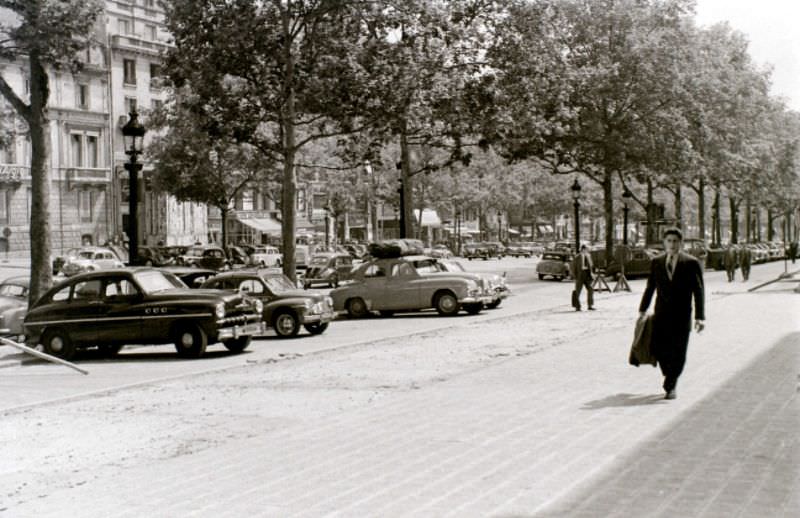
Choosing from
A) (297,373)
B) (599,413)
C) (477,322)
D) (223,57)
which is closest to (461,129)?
(223,57)

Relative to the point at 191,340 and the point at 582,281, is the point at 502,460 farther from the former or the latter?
the point at 582,281

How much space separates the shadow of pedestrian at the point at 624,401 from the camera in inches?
421

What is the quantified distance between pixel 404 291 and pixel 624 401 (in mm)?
17599

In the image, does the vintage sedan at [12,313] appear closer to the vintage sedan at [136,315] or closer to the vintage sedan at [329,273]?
the vintage sedan at [136,315]

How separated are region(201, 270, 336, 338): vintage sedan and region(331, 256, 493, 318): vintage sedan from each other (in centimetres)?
488

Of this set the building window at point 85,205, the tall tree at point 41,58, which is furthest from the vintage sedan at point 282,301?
the building window at point 85,205

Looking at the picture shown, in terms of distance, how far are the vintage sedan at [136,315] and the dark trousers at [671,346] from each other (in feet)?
30.6

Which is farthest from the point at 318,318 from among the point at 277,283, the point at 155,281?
the point at 155,281

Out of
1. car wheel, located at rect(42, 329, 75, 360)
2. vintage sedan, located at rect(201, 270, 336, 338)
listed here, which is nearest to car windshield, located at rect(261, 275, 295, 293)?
vintage sedan, located at rect(201, 270, 336, 338)

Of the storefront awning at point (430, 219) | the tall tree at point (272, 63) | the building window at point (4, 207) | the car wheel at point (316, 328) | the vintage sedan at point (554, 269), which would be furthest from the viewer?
the storefront awning at point (430, 219)

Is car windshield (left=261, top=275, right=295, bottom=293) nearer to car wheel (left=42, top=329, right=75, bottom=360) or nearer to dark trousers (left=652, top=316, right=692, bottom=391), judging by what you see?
car wheel (left=42, top=329, right=75, bottom=360)

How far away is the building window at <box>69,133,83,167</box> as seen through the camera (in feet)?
241

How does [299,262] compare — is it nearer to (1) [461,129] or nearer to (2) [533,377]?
(1) [461,129]

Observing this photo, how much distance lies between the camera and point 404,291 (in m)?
28.4
